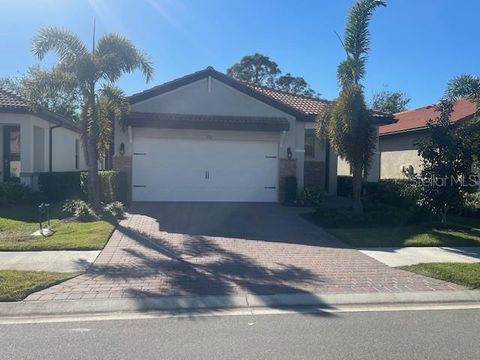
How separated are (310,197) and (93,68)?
8.03 m

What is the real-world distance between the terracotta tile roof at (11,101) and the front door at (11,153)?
145 centimetres

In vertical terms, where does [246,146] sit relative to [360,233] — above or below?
above

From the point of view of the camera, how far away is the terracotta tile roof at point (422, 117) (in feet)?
65.0

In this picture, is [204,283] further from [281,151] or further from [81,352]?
[281,151]

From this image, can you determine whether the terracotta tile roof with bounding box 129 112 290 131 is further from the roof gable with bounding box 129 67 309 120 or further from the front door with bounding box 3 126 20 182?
the front door with bounding box 3 126 20 182

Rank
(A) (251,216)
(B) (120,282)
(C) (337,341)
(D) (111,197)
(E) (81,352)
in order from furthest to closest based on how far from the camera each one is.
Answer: (D) (111,197), (A) (251,216), (B) (120,282), (C) (337,341), (E) (81,352)

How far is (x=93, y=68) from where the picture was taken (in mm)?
13117

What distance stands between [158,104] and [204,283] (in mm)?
10580

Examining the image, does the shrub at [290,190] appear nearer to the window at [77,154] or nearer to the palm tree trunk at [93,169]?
the palm tree trunk at [93,169]

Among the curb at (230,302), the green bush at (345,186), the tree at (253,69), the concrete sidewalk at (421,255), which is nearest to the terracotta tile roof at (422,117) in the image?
the green bush at (345,186)

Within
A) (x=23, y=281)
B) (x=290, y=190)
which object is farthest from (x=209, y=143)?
(x=23, y=281)

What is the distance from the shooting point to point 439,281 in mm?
7594

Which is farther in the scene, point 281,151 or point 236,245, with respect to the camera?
point 281,151

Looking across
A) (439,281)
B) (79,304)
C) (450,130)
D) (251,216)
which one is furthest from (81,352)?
(450,130)
